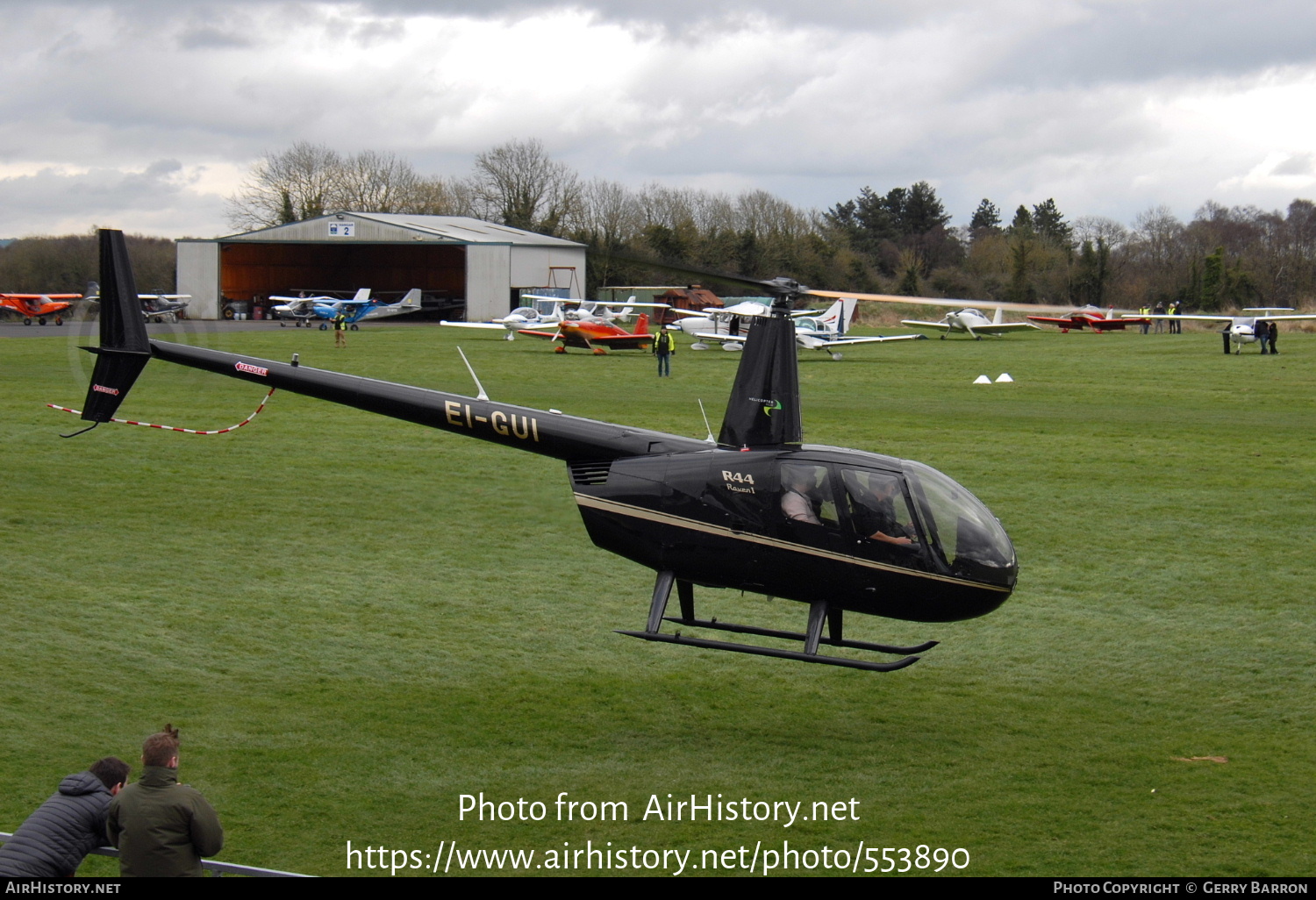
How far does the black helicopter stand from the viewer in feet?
32.9

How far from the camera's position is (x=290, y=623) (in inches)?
540

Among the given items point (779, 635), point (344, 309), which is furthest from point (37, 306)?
point (779, 635)

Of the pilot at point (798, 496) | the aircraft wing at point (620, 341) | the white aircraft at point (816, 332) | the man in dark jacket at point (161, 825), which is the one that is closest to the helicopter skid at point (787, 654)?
the pilot at point (798, 496)

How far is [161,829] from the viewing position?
20.4 ft

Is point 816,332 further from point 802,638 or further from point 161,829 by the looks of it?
point 161,829

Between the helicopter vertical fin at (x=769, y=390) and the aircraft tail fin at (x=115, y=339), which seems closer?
the helicopter vertical fin at (x=769, y=390)

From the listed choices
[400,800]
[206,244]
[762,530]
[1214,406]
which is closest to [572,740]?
[400,800]

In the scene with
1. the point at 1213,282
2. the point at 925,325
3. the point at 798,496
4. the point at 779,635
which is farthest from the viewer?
the point at 1213,282

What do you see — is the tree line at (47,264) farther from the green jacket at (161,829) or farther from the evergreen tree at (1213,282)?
the evergreen tree at (1213,282)

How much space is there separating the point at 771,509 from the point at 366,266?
90.6 meters

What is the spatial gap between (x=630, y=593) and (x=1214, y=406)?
2725 centimetres

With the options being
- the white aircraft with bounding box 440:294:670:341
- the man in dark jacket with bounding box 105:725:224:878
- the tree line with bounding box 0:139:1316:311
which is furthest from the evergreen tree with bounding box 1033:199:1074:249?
the man in dark jacket with bounding box 105:725:224:878

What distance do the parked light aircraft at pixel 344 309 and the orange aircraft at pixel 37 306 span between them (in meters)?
12.9

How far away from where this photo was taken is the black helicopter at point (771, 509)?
1004 centimetres
